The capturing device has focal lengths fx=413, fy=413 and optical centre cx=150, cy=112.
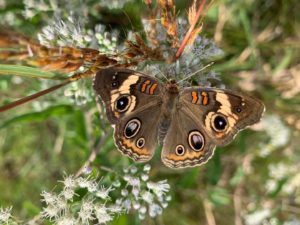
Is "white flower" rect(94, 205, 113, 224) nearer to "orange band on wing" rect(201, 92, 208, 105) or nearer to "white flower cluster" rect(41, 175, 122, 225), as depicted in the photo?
"white flower cluster" rect(41, 175, 122, 225)

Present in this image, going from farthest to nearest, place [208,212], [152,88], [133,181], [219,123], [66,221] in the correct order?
[208,212]
[133,181]
[152,88]
[219,123]
[66,221]

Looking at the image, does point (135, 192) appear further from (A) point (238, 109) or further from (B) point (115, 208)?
(A) point (238, 109)

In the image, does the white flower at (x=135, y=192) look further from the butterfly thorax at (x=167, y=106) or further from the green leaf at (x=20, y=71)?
the green leaf at (x=20, y=71)

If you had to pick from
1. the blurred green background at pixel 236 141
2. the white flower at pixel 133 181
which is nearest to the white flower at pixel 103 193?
the white flower at pixel 133 181

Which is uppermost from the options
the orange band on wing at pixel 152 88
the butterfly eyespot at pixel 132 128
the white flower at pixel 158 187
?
the orange band on wing at pixel 152 88

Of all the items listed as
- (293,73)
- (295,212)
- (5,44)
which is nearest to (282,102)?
(293,73)

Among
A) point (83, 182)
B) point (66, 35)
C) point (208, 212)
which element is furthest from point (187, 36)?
point (208, 212)

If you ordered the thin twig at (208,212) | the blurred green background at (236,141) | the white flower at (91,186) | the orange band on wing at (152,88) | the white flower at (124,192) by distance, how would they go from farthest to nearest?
1. the thin twig at (208,212)
2. the blurred green background at (236,141)
3. the white flower at (124,192)
4. the orange band on wing at (152,88)
5. the white flower at (91,186)

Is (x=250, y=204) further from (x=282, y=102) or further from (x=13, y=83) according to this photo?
(x=13, y=83)
